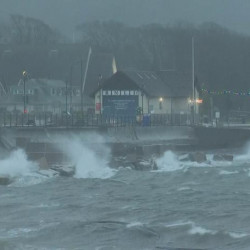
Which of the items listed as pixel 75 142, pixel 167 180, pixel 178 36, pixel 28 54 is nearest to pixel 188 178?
pixel 167 180

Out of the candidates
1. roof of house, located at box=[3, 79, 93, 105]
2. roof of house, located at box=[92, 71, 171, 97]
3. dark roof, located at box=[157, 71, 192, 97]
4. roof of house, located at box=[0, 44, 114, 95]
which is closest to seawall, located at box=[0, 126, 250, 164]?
roof of house, located at box=[92, 71, 171, 97]

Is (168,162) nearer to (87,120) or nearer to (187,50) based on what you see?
(87,120)

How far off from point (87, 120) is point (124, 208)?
27.7 metres

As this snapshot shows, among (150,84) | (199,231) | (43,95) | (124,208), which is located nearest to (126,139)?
(150,84)

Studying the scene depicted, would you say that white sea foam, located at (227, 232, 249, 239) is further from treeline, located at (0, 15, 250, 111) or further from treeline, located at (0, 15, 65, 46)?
treeline, located at (0, 15, 65, 46)

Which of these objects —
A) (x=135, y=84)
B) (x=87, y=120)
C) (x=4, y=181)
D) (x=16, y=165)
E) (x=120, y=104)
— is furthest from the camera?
(x=135, y=84)

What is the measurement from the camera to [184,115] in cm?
5888

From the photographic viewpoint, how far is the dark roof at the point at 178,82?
218 feet

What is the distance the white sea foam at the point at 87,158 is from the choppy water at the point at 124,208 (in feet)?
0.33

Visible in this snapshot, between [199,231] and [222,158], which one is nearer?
[199,231]

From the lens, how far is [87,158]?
4172 cm

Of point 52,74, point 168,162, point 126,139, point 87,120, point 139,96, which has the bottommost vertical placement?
point 168,162

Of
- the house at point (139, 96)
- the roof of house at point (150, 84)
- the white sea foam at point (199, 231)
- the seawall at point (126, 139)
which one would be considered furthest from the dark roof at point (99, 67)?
the white sea foam at point (199, 231)

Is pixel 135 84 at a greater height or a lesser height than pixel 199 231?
greater
